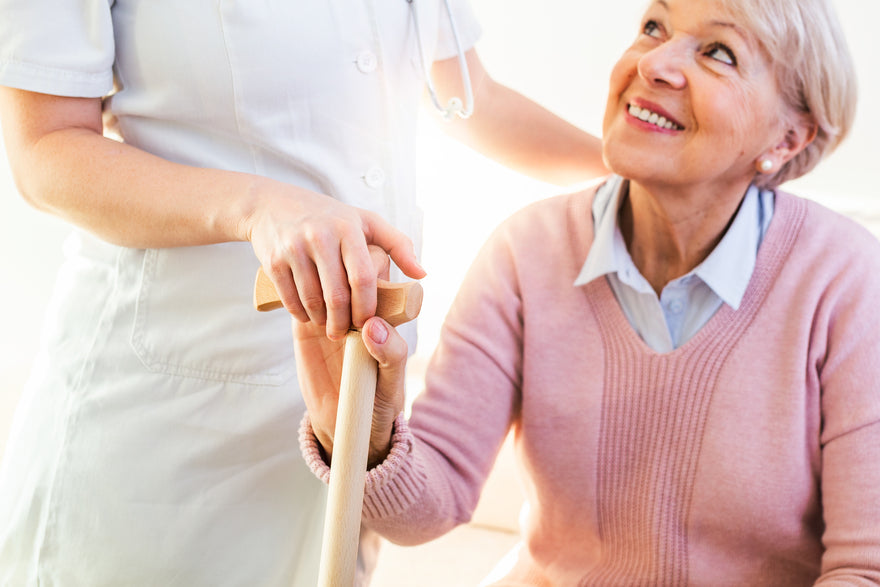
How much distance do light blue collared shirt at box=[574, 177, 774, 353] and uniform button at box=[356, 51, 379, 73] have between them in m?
0.44

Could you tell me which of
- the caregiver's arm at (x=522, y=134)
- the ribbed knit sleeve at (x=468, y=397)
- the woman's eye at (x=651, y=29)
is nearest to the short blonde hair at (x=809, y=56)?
the woman's eye at (x=651, y=29)

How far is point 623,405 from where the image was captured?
4.14ft

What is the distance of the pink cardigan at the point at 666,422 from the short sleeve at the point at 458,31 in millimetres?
283

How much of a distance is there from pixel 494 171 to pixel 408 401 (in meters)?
0.54

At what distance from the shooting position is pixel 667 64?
3.91ft

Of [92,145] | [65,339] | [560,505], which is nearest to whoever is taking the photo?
[92,145]

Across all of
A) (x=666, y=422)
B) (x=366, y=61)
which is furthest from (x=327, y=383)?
(x=666, y=422)

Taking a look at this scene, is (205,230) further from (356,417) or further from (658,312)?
(658,312)

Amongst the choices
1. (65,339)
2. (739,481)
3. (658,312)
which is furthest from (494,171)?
(65,339)

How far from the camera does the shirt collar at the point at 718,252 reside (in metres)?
1.25

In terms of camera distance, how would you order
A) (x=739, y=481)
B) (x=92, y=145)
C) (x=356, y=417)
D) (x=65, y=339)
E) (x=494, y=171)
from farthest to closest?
(x=494, y=171) < (x=739, y=481) < (x=65, y=339) < (x=92, y=145) < (x=356, y=417)

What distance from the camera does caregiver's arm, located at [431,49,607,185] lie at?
139cm

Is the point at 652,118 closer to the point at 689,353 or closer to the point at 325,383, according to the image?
the point at 689,353

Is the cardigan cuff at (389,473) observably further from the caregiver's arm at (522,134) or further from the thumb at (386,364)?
the caregiver's arm at (522,134)
